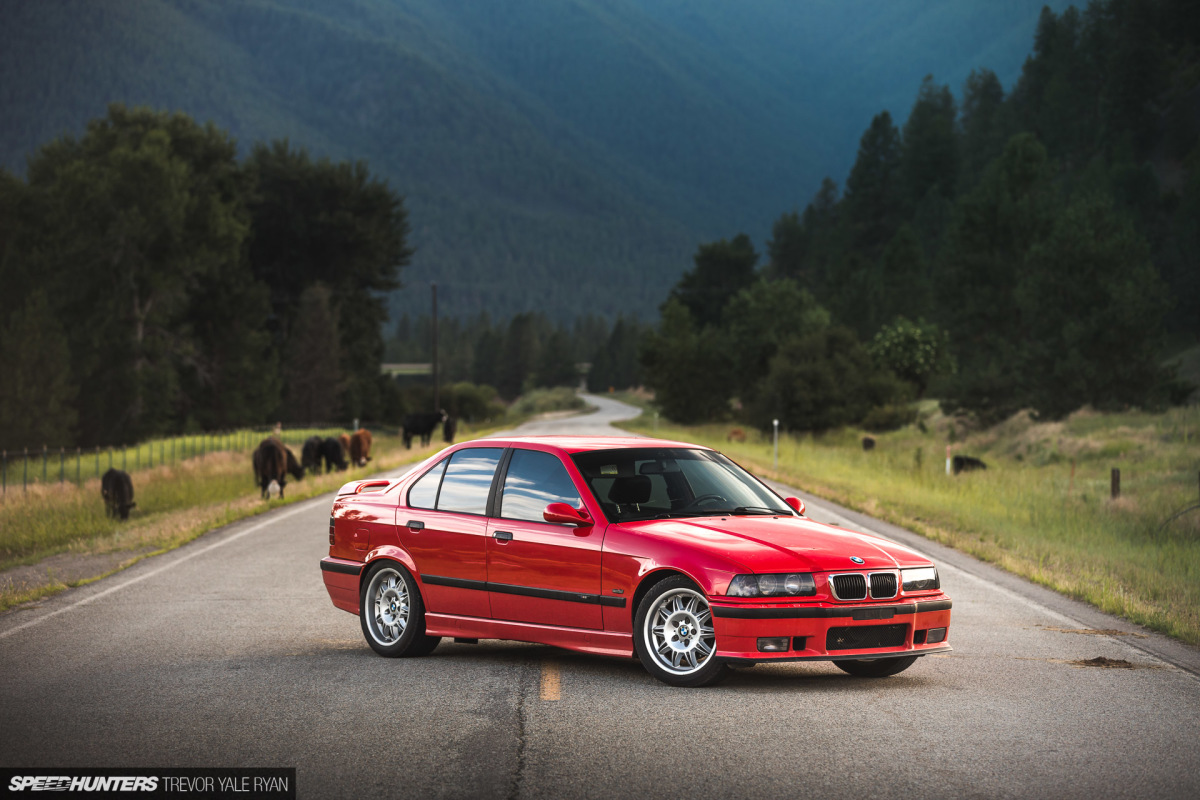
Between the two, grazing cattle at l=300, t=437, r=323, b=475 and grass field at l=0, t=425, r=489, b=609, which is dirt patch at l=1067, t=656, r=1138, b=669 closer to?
grass field at l=0, t=425, r=489, b=609

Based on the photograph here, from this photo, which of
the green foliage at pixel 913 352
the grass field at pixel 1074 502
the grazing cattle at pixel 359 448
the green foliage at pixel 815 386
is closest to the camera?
the grass field at pixel 1074 502

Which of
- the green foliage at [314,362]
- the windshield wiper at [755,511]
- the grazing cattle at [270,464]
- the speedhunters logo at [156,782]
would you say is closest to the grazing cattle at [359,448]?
the grazing cattle at [270,464]

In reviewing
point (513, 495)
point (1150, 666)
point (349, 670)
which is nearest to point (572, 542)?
point (513, 495)

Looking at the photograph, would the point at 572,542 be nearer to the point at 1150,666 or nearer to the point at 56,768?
the point at 56,768

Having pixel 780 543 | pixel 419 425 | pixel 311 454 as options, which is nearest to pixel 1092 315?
pixel 419 425

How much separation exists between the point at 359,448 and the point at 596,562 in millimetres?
29088

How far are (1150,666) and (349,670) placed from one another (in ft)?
19.1

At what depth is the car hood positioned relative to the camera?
769cm

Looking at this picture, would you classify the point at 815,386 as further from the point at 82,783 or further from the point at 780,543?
the point at 82,783

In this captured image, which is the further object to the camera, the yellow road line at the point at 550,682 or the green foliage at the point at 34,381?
the green foliage at the point at 34,381

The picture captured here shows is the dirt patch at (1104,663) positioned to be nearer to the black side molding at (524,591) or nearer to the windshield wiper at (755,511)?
the windshield wiper at (755,511)

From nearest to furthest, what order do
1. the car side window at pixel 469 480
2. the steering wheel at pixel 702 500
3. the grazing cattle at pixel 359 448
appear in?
the steering wheel at pixel 702 500 → the car side window at pixel 469 480 → the grazing cattle at pixel 359 448

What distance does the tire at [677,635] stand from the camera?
7789 millimetres

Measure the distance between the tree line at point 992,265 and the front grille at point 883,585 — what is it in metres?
43.4
